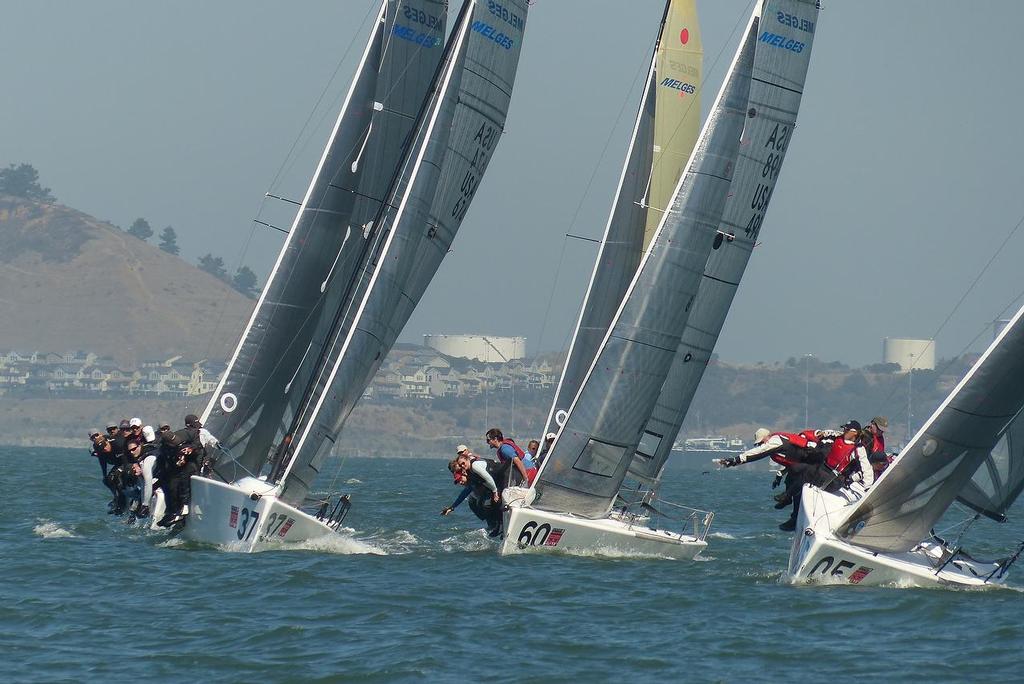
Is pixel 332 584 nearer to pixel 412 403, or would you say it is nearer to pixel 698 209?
pixel 698 209

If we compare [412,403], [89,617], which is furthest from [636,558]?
[412,403]

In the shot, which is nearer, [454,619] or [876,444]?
[454,619]

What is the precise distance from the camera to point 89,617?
A: 1334 cm

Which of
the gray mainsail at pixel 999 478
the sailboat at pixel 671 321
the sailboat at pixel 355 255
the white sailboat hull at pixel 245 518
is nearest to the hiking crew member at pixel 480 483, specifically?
the sailboat at pixel 671 321

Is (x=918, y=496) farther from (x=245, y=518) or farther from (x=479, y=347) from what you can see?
(x=479, y=347)

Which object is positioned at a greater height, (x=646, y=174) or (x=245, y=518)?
(x=646, y=174)

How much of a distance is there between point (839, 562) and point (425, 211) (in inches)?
249

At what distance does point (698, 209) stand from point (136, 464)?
783 cm

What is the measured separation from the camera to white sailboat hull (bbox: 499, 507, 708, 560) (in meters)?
17.8

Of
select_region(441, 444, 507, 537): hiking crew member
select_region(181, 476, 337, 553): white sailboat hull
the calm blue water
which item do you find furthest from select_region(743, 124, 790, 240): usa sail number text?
select_region(181, 476, 337, 553): white sailboat hull

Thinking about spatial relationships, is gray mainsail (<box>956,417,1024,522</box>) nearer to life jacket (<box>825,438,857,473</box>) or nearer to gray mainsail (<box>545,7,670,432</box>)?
life jacket (<box>825,438,857,473</box>)

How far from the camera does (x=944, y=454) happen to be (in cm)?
1536

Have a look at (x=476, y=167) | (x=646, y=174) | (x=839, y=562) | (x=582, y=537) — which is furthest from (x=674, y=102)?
(x=839, y=562)

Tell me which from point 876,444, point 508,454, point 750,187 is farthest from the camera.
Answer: point 750,187
